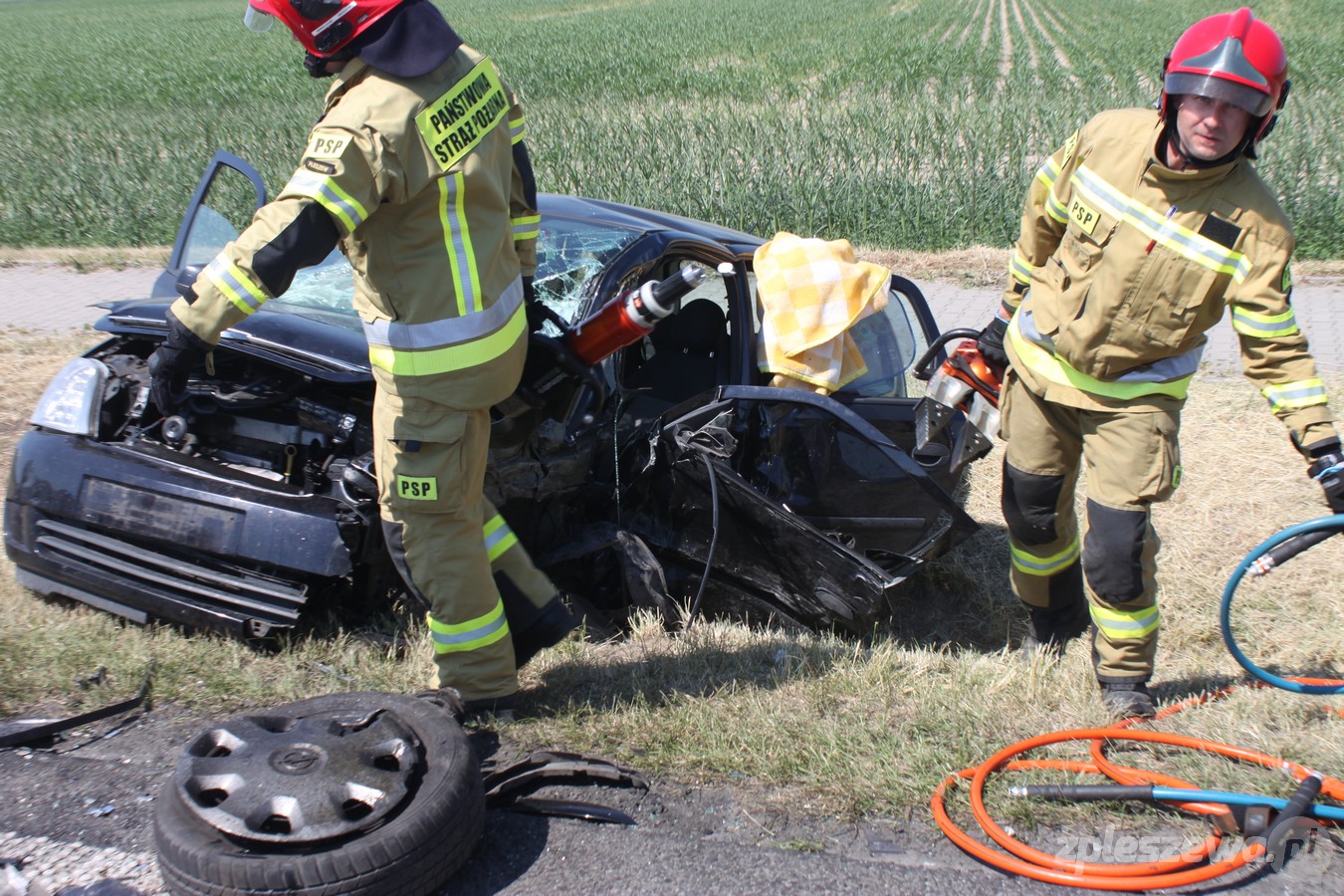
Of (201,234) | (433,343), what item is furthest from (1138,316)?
(201,234)

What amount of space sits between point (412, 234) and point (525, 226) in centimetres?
63

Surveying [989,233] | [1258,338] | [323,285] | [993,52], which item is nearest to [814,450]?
[1258,338]

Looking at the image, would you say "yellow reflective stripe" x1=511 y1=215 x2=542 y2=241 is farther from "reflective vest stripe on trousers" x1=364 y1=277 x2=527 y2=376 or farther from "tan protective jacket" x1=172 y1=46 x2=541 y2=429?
"reflective vest stripe on trousers" x1=364 y1=277 x2=527 y2=376

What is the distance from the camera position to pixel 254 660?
3.33 meters

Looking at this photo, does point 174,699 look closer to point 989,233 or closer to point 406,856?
point 406,856

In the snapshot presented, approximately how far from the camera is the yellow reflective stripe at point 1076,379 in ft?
10.1

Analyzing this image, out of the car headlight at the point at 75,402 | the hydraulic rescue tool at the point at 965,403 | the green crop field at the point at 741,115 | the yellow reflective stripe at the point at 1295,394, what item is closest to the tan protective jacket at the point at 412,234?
the car headlight at the point at 75,402

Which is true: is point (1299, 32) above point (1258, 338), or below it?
above

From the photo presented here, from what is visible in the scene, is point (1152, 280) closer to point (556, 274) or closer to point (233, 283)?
point (556, 274)

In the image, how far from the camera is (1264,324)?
2.82 metres

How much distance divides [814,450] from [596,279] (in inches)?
39.1

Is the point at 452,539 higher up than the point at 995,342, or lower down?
lower down

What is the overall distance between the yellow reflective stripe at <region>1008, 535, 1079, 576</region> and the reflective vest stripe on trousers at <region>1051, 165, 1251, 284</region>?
108 centimetres

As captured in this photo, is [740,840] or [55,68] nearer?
[740,840]
